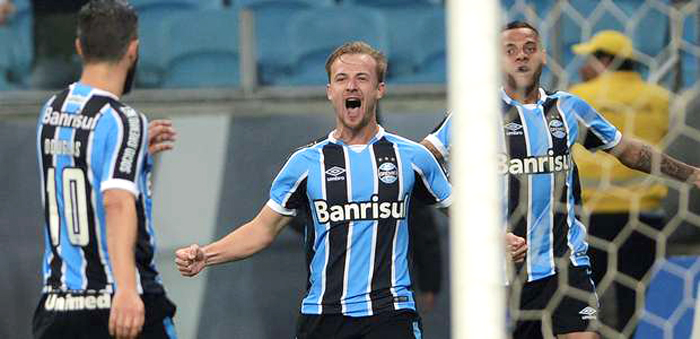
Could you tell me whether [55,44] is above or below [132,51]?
above

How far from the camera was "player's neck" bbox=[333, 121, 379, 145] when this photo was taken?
440 centimetres

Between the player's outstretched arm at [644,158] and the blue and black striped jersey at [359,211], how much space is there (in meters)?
0.69

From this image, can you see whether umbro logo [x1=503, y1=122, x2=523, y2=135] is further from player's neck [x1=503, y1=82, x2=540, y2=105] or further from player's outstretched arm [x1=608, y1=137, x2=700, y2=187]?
player's outstretched arm [x1=608, y1=137, x2=700, y2=187]

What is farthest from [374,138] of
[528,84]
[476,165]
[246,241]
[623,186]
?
[623,186]

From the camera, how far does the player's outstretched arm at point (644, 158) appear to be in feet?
15.4

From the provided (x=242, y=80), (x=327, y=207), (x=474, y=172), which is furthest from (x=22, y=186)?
(x=474, y=172)

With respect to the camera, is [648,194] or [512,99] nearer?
[512,99]

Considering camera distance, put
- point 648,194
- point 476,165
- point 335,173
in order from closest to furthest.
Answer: point 476,165, point 335,173, point 648,194

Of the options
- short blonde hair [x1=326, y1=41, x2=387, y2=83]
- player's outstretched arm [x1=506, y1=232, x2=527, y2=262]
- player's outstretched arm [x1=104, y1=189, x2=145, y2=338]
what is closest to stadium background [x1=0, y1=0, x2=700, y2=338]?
short blonde hair [x1=326, y1=41, x2=387, y2=83]

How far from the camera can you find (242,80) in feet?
22.9

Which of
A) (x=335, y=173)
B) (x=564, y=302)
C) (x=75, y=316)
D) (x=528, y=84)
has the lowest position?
(x=564, y=302)

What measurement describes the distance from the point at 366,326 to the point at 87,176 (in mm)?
934

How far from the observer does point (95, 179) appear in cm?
416

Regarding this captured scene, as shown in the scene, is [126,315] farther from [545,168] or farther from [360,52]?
[545,168]
